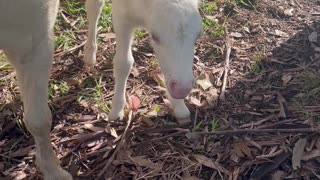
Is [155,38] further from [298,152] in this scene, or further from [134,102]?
[298,152]

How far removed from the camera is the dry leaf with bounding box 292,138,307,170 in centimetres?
306

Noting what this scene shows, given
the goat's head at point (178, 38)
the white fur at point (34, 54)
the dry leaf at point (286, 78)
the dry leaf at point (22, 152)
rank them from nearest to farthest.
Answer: the white fur at point (34, 54)
the goat's head at point (178, 38)
the dry leaf at point (22, 152)
the dry leaf at point (286, 78)

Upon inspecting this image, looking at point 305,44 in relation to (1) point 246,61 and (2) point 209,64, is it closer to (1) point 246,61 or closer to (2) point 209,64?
(1) point 246,61

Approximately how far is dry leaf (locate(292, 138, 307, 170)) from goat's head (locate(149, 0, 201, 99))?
33.5 inches

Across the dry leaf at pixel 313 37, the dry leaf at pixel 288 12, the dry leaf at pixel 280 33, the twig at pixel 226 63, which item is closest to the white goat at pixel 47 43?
the twig at pixel 226 63

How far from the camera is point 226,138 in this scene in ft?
10.8

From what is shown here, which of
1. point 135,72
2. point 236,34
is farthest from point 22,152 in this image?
point 236,34

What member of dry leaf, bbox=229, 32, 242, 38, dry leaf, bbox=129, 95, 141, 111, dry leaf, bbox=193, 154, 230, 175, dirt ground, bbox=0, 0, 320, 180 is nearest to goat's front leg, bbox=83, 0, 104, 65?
dirt ground, bbox=0, 0, 320, 180

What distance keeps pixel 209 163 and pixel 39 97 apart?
106 cm

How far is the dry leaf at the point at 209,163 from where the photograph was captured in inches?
121

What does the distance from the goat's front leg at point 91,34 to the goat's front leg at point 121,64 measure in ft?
1.84

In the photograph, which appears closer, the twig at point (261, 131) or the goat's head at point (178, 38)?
the goat's head at point (178, 38)

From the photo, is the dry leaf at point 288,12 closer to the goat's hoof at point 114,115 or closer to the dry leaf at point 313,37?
the dry leaf at point 313,37

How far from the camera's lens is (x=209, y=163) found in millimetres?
3111
